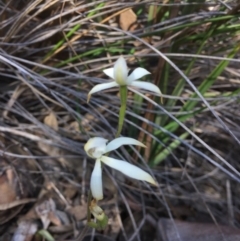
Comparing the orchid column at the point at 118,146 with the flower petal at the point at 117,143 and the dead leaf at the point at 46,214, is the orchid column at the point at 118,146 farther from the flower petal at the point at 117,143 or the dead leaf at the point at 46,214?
the dead leaf at the point at 46,214

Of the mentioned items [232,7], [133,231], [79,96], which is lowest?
[133,231]

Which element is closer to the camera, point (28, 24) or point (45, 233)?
point (45, 233)

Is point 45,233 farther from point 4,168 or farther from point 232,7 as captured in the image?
point 232,7

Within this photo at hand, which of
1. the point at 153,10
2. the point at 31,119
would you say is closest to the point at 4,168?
the point at 31,119

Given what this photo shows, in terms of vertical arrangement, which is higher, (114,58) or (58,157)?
(114,58)

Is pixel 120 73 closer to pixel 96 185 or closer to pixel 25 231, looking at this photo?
pixel 96 185

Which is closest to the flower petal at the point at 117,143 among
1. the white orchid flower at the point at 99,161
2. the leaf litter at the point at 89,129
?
the white orchid flower at the point at 99,161
